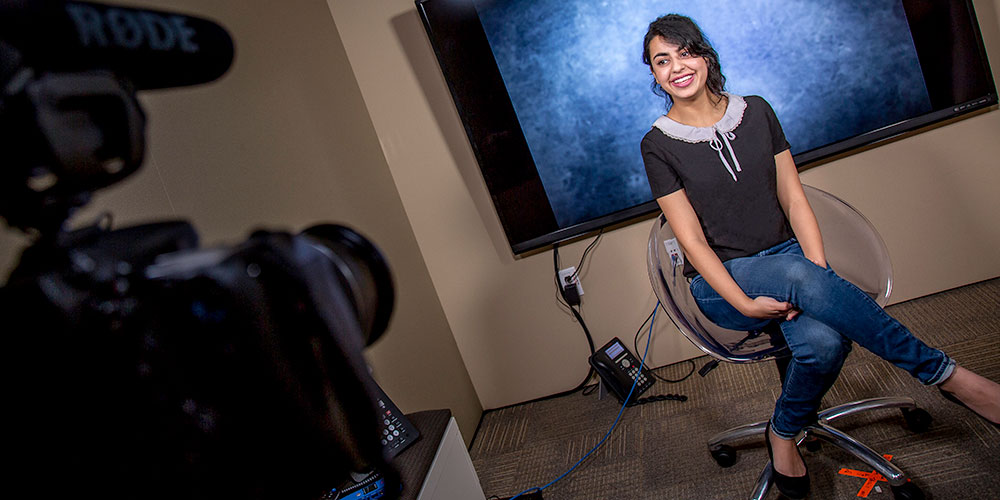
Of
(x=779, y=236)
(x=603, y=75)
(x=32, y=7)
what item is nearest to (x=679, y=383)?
(x=779, y=236)

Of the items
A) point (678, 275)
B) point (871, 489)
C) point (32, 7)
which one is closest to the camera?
point (32, 7)

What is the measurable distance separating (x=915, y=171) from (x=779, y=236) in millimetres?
1079

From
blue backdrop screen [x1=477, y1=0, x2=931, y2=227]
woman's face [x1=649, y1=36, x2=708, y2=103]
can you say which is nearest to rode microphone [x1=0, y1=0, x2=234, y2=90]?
woman's face [x1=649, y1=36, x2=708, y2=103]

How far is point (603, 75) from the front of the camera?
96.1 inches

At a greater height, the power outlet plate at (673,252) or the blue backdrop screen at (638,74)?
the blue backdrop screen at (638,74)

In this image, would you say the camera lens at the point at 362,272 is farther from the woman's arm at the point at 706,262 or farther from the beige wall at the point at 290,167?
the woman's arm at the point at 706,262

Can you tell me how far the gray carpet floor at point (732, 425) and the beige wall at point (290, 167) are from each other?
14.8 inches

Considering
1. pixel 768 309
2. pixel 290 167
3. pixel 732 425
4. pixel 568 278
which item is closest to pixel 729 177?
pixel 768 309

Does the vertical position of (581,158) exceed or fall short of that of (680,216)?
it exceeds it

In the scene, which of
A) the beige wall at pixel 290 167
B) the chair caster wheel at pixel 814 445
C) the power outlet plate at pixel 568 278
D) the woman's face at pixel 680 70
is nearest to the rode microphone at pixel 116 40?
the beige wall at pixel 290 167

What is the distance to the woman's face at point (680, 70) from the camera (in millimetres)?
1797

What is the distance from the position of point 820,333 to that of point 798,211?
1.20 feet

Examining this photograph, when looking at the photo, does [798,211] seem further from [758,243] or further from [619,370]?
[619,370]

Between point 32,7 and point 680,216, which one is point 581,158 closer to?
point 680,216
